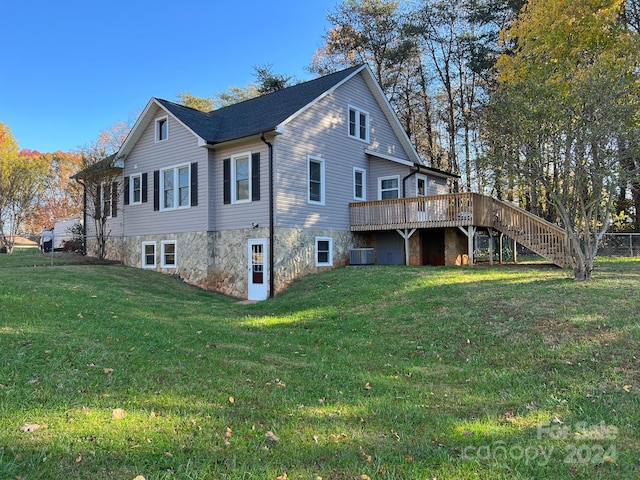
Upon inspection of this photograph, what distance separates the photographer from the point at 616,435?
11.1ft

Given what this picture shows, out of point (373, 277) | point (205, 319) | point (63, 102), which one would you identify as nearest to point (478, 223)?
point (373, 277)

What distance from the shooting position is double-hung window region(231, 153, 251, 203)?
562 inches

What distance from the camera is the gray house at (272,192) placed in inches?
549

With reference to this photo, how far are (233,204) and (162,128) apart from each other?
16.1ft

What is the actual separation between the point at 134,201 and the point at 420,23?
21.4 meters

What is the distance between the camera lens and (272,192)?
13.5m

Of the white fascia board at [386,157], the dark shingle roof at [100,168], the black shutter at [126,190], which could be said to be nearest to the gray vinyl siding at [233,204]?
the black shutter at [126,190]

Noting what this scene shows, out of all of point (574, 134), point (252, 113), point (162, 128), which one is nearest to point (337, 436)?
point (574, 134)

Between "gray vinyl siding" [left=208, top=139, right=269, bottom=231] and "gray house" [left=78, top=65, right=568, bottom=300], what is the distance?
35mm

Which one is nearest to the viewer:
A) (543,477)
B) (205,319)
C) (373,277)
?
(543,477)

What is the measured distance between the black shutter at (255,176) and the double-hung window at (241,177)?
0.53 ft

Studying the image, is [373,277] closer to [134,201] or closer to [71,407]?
[71,407]

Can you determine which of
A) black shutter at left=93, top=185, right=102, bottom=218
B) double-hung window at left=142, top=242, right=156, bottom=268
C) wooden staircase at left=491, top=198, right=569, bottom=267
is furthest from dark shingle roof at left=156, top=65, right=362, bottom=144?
wooden staircase at left=491, top=198, right=569, bottom=267

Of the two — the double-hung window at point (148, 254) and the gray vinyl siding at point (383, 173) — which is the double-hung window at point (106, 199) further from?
the gray vinyl siding at point (383, 173)
